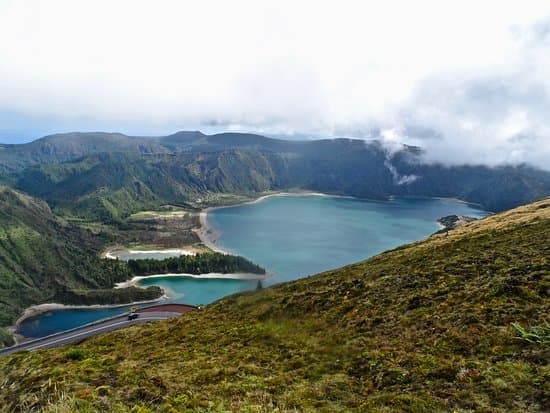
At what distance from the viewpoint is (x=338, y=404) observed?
14086 millimetres

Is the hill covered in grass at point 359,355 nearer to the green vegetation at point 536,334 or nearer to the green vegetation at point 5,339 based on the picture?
the green vegetation at point 536,334

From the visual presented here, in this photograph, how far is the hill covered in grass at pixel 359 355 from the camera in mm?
13609

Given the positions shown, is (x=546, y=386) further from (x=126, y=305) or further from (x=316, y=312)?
(x=126, y=305)

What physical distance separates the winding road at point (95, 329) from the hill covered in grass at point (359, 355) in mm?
68873

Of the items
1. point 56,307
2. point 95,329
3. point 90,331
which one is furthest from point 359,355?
point 56,307

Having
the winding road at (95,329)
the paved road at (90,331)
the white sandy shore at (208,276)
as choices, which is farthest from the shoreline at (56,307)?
the paved road at (90,331)

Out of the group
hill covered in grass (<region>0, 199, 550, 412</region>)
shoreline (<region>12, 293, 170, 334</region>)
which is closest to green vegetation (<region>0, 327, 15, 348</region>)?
shoreline (<region>12, 293, 170, 334</region>)

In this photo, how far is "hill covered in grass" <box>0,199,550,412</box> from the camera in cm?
1361

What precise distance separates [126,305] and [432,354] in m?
164

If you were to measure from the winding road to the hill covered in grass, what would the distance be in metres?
68.9

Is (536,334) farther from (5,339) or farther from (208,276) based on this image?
(208,276)

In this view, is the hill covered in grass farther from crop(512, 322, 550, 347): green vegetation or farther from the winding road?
the winding road

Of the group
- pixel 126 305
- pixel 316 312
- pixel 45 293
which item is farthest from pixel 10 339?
pixel 316 312

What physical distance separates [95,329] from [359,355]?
98.0m
